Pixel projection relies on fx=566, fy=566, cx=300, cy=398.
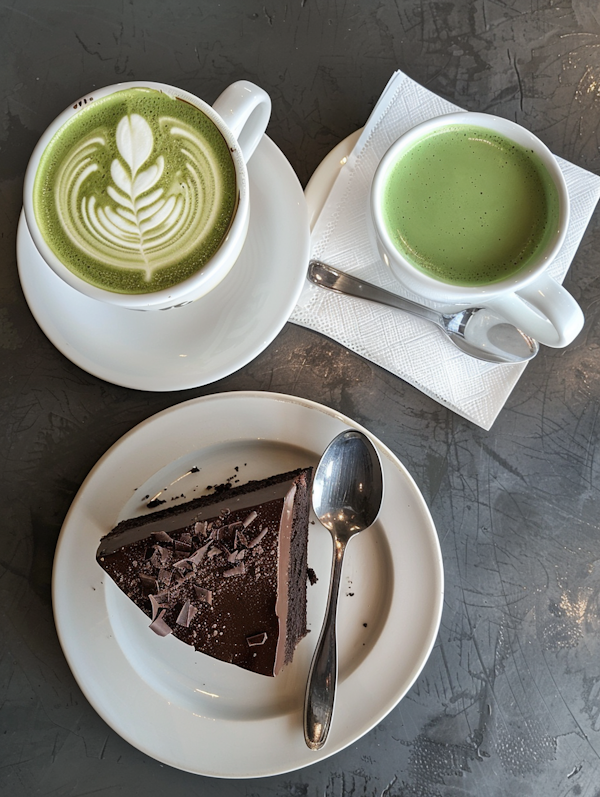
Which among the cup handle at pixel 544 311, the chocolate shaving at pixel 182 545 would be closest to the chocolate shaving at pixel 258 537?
the chocolate shaving at pixel 182 545

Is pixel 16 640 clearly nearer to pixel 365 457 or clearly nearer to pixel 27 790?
pixel 27 790

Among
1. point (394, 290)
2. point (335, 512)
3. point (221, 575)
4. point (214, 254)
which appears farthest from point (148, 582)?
point (394, 290)

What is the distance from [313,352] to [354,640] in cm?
73

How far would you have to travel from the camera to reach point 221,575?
1.26m

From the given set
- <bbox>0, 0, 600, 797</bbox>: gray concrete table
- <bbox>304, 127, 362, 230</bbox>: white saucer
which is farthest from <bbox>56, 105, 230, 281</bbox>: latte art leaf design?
<bbox>0, 0, 600, 797</bbox>: gray concrete table

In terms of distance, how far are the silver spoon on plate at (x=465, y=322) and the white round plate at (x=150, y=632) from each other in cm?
29

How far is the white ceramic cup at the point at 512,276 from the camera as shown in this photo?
1105mm

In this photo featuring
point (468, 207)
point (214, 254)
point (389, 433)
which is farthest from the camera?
point (389, 433)

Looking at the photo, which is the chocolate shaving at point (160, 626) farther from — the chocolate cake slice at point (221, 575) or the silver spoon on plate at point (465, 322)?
the silver spoon on plate at point (465, 322)

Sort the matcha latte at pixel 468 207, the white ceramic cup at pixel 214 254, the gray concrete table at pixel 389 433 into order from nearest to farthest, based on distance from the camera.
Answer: the white ceramic cup at pixel 214 254 < the matcha latte at pixel 468 207 < the gray concrete table at pixel 389 433

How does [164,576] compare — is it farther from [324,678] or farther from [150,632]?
[324,678]

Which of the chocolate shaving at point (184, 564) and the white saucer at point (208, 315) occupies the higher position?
the white saucer at point (208, 315)

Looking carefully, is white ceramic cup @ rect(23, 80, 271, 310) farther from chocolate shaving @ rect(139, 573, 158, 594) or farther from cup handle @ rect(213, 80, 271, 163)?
chocolate shaving @ rect(139, 573, 158, 594)

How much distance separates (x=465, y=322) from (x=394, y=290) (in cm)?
19
